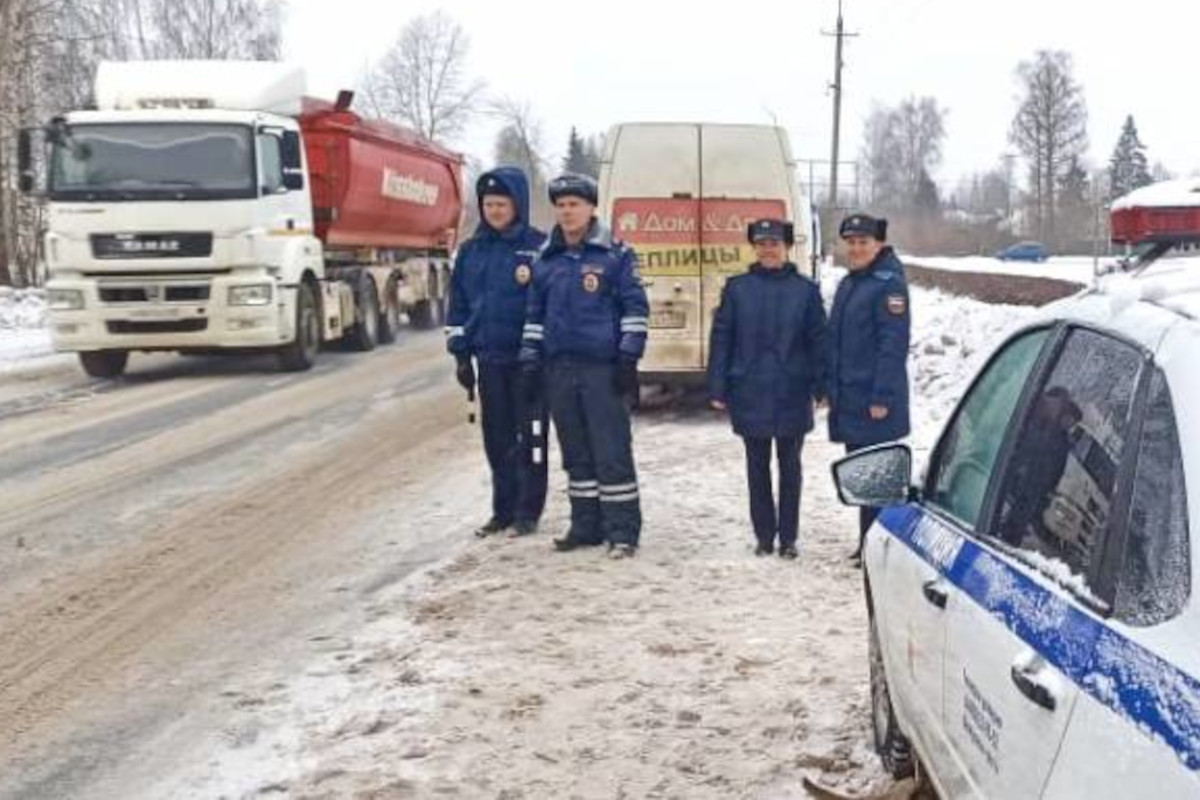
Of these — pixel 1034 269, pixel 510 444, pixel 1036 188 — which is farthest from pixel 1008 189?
pixel 510 444

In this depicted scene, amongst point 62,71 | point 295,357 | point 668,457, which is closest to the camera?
point 668,457

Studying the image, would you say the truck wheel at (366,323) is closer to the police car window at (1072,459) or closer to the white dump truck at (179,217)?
the white dump truck at (179,217)

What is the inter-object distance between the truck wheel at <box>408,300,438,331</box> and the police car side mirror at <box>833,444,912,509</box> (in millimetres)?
21188

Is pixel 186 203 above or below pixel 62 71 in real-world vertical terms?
below

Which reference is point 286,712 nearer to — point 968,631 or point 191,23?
point 968,631

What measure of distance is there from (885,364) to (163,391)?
33.3ft

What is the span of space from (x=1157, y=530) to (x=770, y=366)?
481cm

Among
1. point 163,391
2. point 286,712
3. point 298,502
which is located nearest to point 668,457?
point 298,502

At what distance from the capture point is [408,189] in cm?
2162

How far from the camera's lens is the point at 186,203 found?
1509cm

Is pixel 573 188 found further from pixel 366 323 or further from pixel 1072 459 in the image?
pixel 366 323

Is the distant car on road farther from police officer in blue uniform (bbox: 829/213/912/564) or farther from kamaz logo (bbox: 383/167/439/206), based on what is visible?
police officer in blue uniform (bbox: 829/213/912/564)

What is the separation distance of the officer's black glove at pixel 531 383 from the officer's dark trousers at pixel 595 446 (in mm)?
134

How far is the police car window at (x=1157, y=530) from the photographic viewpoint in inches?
76.9
